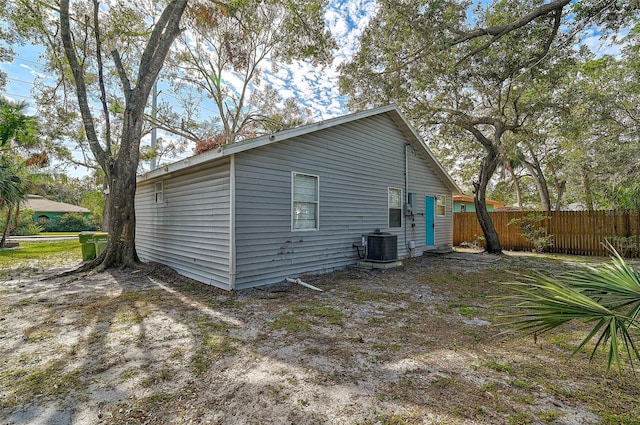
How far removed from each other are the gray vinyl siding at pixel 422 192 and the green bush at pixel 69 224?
29657mm

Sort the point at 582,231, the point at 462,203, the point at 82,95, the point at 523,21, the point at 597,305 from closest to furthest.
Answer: the point at 597,305 < the point at 523,21 < the point at 82,95 < the point at 582,231 < the point at 462,203

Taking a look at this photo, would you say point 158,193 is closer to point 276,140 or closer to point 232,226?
point 232,226

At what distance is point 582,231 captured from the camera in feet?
36.7

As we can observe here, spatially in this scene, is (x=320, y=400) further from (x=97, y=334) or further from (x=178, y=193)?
(x=178, y=193)

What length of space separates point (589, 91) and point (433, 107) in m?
5.86

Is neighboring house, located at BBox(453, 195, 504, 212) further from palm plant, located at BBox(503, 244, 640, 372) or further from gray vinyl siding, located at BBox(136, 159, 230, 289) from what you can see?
palm plant, located at BBox(503, 244, 640, 372)

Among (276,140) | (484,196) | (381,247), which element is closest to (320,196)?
(276,140)

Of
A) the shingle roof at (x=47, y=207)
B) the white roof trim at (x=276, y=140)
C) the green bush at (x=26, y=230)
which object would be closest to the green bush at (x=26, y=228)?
the green bush at (x=26, y=230)

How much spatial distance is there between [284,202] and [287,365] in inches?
156

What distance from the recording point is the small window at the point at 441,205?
11805 mm

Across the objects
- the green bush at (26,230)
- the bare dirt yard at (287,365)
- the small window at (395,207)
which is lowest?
the bare dirt yard at (287,365)

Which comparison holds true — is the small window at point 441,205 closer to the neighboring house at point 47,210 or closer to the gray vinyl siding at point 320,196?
the gray vinyl siding at point 320,196

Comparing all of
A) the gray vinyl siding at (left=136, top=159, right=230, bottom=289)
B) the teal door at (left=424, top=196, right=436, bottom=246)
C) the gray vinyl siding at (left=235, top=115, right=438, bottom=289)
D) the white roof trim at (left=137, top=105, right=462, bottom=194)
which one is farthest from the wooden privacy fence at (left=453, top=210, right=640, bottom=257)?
the gray vinyl siding at (left=136, top=159, right=230, bottom=289)

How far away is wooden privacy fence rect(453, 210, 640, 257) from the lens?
10.2 metres
